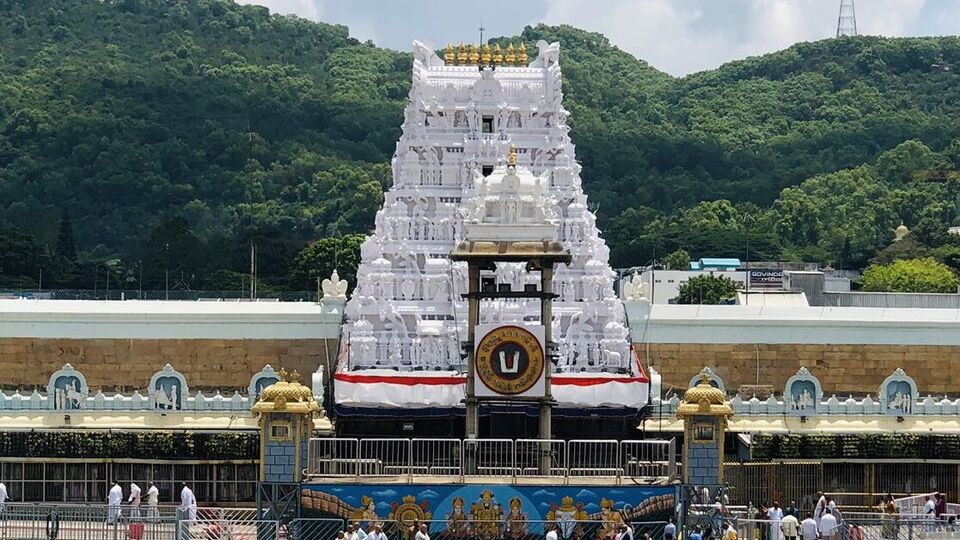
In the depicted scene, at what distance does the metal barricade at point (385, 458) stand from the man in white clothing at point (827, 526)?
7.62 m

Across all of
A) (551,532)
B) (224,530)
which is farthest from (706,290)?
(551,532)

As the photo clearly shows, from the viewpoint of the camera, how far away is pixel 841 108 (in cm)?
17362

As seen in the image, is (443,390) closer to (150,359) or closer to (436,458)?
(436,458)

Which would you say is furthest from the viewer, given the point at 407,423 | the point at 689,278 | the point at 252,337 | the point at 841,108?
the point at 841,108

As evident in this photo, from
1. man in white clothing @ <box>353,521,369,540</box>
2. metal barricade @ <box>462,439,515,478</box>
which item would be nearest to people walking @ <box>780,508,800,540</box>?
metal barricade @ <box>462,439,515,478</box>

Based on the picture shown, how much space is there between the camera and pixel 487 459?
44906mm

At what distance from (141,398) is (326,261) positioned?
5782 centimetres

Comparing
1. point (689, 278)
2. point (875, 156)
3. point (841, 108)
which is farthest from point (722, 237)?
point (841, 108)

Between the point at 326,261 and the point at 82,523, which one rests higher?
the point at 326,261

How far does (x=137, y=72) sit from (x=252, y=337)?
349 ft

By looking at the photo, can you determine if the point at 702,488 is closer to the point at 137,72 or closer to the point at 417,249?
the point at 417,249

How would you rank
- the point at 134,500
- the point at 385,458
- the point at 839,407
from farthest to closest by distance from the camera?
the point at 839,407 < the point at 385,458 < the point at 134,500

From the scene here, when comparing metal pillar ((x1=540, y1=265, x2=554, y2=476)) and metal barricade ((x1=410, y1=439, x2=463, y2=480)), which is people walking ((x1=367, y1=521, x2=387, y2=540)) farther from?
metal pillar ((x1=540, y1=265, x2=554, y2=476))

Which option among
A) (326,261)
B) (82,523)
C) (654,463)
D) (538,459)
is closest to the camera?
(82,523)
